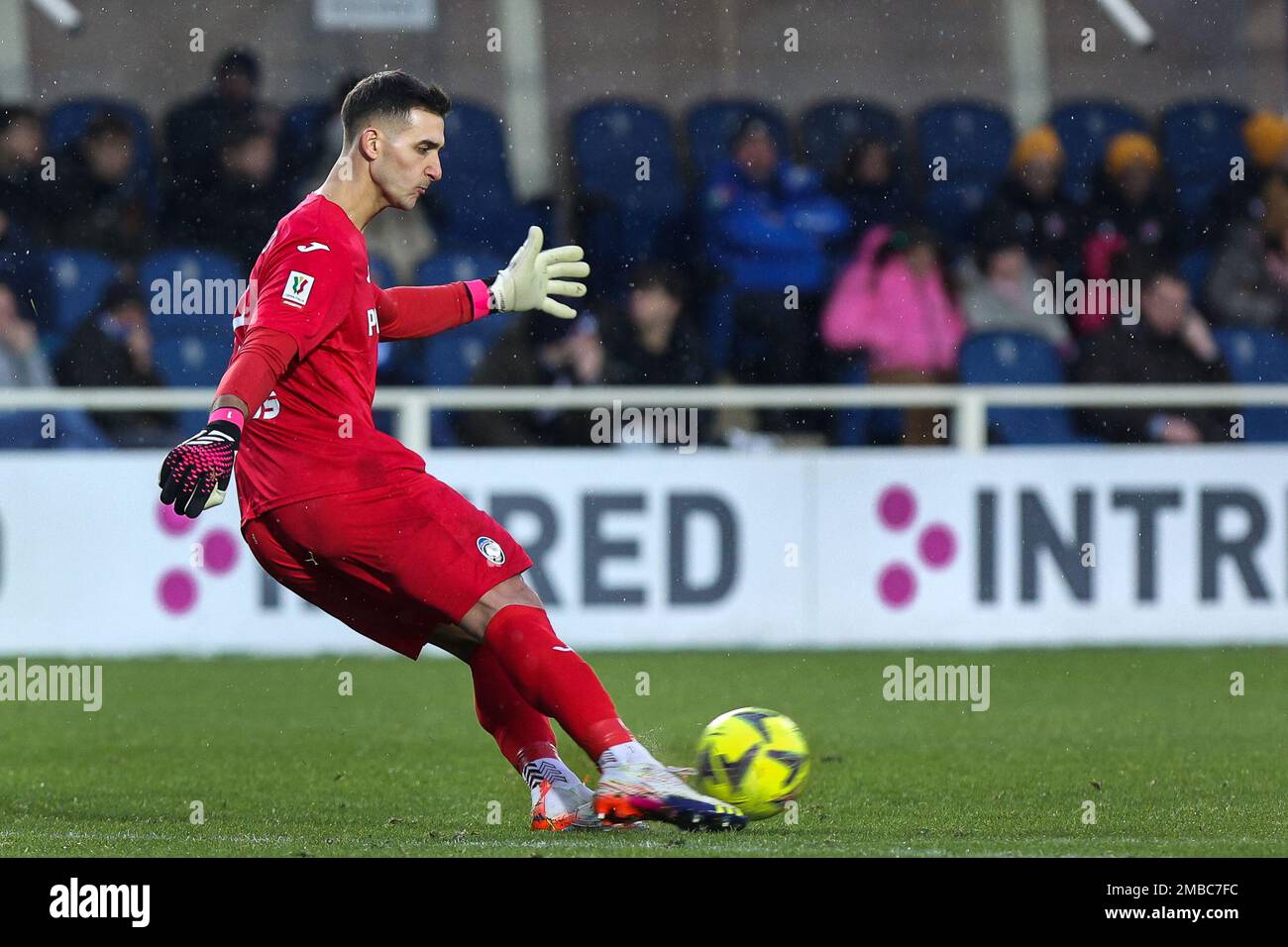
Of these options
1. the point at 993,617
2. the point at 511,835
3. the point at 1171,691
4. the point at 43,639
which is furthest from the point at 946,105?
the point at 511,835

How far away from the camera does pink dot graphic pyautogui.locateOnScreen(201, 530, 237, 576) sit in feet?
32.3

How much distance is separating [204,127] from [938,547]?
4.17 m

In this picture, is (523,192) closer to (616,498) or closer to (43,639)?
(616,498)

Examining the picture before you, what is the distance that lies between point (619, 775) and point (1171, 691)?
430cm

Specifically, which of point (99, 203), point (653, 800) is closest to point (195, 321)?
point (99, 203)

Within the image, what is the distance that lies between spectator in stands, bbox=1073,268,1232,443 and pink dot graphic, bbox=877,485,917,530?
122cm

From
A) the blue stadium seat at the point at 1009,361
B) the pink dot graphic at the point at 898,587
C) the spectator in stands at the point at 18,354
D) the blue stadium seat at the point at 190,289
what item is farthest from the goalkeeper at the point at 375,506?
the blue stadium seat at the point at 1009,361

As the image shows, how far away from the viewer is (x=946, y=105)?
42.7 feet

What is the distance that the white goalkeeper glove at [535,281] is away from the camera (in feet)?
19.4

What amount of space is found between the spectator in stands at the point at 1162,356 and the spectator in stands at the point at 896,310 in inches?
30.1

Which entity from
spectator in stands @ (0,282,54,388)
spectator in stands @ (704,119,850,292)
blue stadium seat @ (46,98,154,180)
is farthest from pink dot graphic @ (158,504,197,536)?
spectator in stands @ (704,119,850,292)
